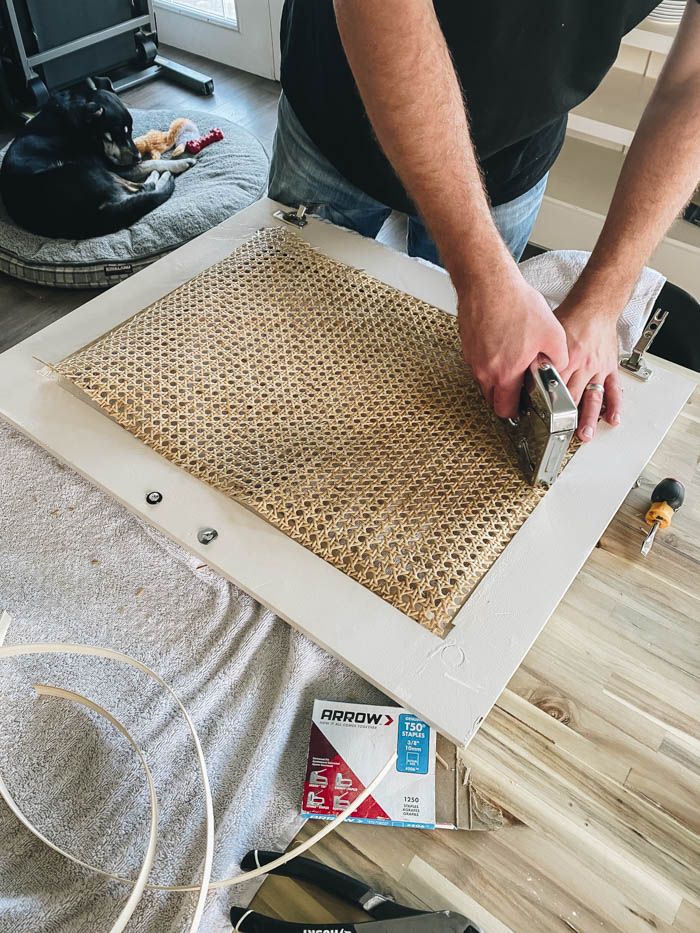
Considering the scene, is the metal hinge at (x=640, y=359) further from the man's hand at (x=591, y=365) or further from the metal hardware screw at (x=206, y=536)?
the metal hardware screw at (x=206, y=536)

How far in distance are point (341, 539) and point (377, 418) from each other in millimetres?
150

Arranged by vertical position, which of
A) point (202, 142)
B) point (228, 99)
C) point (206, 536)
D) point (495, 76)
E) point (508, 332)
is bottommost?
point (228, 99)

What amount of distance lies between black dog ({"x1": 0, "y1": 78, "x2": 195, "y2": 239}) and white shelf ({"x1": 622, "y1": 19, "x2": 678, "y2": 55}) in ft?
3.53

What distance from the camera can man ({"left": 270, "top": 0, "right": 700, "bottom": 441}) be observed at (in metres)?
0.63

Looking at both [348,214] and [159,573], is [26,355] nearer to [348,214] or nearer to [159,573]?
[159,573]

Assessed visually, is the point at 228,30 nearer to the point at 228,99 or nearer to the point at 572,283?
the point at 228,99

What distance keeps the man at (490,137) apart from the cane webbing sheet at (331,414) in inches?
3.2

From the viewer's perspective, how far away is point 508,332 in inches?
26.0

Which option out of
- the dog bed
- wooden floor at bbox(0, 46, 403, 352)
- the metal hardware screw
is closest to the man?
the metal hardware screw

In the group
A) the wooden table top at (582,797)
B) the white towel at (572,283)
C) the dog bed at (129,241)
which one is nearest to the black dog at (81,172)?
the dog bed at (129,241)

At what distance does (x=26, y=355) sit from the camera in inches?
31.2

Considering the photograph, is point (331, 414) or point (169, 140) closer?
point (331, 414)

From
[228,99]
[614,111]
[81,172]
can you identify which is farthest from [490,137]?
[228,99]

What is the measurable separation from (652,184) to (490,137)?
0.19 meters
